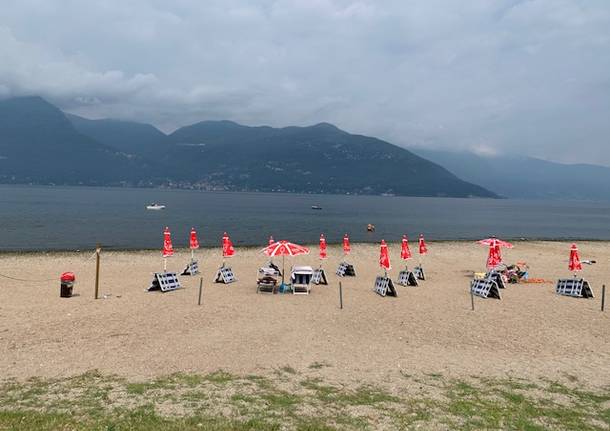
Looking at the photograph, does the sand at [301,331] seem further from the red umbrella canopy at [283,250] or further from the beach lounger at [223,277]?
the red umbrella canopy at [283,250]

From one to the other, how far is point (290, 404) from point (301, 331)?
20.1ft

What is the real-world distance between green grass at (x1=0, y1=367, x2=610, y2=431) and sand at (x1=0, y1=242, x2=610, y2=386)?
2.72ft

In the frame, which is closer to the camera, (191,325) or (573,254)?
(191,325)

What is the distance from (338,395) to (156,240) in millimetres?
43345

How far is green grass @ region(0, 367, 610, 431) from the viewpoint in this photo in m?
8.20

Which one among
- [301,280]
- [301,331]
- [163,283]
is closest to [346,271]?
[301,280]

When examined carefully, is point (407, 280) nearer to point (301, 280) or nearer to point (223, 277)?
point (301, 280)

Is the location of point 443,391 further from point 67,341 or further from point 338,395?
point 67,341

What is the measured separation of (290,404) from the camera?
925cm

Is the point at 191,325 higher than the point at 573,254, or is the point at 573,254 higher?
the point at 573,254

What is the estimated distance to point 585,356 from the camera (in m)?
13.3

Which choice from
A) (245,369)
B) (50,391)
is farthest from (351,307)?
(50,391)

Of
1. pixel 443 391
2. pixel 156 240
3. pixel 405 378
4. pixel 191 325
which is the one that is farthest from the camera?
pixel 156 240

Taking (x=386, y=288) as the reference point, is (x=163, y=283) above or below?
below
